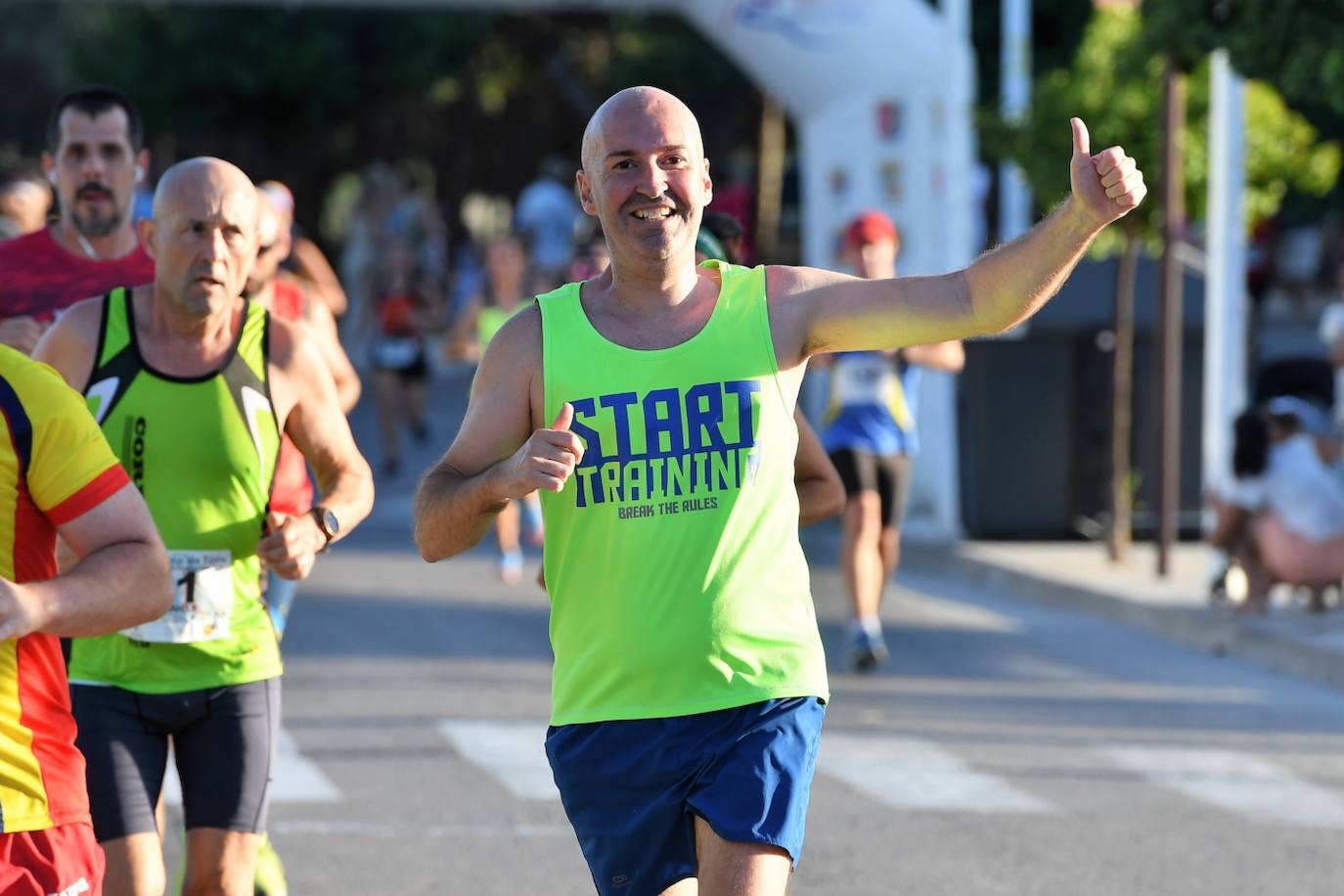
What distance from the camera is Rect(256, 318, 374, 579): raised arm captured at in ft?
18.2

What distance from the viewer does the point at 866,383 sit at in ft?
38.1

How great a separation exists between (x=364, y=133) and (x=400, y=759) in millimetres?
35549

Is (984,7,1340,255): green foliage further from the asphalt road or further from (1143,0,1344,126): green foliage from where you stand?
the asphalt road

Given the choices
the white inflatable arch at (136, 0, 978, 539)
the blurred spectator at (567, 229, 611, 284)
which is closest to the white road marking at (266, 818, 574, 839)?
the blurred spectator at (567, 229, 611, 284)

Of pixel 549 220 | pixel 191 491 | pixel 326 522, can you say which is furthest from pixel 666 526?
pixel 549 220

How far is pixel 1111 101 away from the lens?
50.7 feet

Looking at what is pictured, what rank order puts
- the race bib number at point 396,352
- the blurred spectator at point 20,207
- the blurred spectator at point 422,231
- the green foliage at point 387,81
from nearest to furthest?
the blurred spectator at point 20,207, the race bib number at point 396,352, the blurred spectator at point 422,231, the green foliage at point 387,81

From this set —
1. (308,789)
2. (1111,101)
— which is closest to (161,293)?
(308,789)

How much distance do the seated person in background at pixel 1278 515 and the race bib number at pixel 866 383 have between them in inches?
83.0

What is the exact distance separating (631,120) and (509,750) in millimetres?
5295

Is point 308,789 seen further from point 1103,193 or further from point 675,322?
point 1103,193

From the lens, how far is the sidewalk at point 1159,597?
1177 cm

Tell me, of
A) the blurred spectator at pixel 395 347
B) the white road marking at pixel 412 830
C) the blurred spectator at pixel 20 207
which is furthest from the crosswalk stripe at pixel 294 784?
the blurred spectator at pixel 395 347

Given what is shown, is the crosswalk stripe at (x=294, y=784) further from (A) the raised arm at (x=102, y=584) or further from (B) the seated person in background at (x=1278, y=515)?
(B) the seated person in background at (x=1278, y=515)
